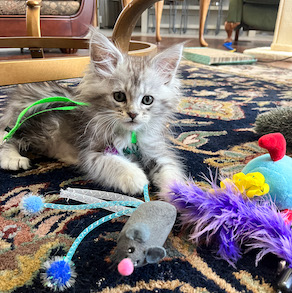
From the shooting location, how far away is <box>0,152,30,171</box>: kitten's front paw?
932mm

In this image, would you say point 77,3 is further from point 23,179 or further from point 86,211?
point 86,211

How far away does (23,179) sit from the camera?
891 mm

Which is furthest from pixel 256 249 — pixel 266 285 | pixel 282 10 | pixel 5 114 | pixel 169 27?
pixel 169 27

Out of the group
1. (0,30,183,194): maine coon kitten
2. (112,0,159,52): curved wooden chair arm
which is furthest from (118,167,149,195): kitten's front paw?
(112,0,159,52): curved wooden chair arm

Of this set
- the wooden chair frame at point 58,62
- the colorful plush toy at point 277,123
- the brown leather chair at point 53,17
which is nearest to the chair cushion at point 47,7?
the brown leather chair at point 53,17

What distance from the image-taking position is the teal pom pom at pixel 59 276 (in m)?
0.50

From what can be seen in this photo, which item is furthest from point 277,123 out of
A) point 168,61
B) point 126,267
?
point 126,267

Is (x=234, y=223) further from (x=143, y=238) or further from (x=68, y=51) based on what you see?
(x=68, y=51)

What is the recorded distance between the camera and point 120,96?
0.89 meters

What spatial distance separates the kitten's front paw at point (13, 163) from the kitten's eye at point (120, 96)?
0.36 meters

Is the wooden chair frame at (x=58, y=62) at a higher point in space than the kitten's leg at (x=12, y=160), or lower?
higher

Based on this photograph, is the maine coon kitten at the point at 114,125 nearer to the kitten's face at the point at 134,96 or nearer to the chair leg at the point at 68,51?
the kitten's face at the point at 134,96

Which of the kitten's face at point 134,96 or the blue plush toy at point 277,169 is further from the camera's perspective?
the kitten's face at point 134,96

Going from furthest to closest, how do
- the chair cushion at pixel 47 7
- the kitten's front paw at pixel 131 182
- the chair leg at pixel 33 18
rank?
the chair cushion at pixel 47 7, the chair leg at pixel 33 18, the kitten's front paw at pixel 131 182
